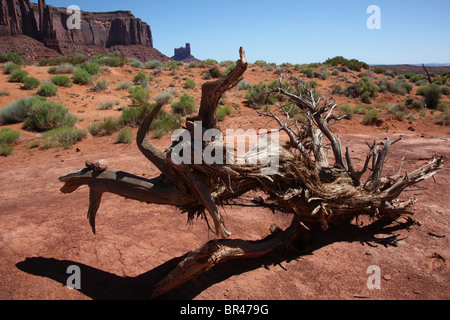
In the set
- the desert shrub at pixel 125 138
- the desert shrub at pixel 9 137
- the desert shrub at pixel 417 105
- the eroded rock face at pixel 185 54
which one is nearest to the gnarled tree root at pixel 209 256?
the desert shrub at pixel 125 138

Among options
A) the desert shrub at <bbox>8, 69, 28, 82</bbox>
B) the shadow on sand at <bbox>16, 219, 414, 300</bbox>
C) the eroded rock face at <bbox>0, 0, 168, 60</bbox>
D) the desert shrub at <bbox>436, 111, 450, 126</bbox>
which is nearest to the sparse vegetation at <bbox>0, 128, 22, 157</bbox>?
the shadow on sand at <bbox>16, 219, 414, 300</bbox>

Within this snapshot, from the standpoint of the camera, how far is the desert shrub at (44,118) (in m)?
11.8

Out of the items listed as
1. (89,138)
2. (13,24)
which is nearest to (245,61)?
(89,138)

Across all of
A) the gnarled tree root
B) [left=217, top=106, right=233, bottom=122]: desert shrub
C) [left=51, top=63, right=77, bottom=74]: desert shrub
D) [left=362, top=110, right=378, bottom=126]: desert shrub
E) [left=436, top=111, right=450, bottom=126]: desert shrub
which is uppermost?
[left=51, top=63, right=77, bottom=74]: desert shrub

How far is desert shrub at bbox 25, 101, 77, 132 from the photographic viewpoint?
11773 millimetres

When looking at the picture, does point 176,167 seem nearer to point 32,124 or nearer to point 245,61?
point 245,61

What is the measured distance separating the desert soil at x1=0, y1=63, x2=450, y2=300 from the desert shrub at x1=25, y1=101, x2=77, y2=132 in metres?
5.72

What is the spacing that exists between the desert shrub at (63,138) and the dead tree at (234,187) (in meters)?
7.89

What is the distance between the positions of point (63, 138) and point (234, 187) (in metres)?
9.12

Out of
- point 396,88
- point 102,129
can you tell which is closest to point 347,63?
point 396,88

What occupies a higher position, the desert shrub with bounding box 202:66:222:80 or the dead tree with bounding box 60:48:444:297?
the desert shrub with bounding box 202:66:222:80

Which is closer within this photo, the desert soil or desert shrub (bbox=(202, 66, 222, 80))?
the desert soil

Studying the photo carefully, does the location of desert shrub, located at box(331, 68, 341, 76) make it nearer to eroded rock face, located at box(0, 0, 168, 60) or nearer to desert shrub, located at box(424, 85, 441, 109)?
desert shrub, located at box(424, 85, 441, 109)

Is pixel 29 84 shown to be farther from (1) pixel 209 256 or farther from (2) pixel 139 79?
(1) pixel 209 256
